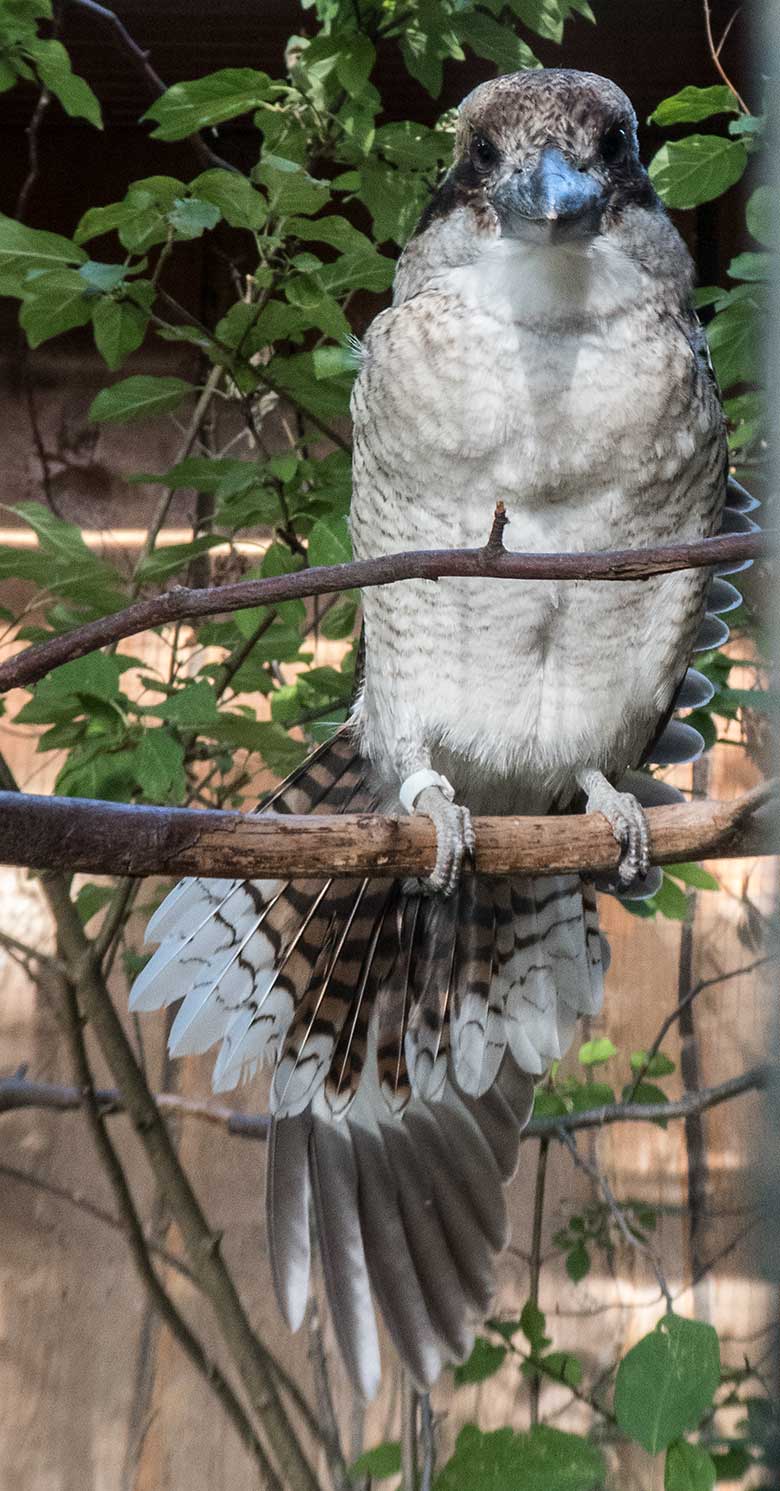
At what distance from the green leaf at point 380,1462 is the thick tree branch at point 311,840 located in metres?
0.66

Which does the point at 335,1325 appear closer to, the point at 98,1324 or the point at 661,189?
the point at 98,1324

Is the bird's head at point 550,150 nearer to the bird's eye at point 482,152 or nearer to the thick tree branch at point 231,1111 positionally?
the bird's eye at point 482,152

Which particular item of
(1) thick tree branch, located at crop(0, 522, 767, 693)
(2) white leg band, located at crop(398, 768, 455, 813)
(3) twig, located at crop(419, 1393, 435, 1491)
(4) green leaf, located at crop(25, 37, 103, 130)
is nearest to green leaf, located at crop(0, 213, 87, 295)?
(4) green leaf, located at crop(25, 37, 103, 130)

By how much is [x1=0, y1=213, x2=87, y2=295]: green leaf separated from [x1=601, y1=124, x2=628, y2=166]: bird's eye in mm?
391

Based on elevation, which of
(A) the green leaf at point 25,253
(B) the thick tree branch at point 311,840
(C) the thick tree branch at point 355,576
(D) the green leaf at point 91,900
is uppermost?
(A) the green leaf at point 25,253

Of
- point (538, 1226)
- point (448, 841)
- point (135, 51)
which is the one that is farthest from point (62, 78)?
point (538, 1226)

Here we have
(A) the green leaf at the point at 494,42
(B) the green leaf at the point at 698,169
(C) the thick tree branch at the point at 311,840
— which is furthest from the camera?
(A) the green leaf at the point at 494,42

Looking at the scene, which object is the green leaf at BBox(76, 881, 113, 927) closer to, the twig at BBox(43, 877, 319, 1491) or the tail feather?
the twig at BBox(43, 877, 319, 1491)

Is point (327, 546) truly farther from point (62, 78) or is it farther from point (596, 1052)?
point (596, 1052)

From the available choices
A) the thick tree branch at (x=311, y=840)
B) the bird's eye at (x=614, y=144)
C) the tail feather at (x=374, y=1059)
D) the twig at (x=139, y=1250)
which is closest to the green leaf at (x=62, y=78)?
the bird's eye at (x=614, y=144)

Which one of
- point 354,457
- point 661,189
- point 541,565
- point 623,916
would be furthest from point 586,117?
point 623,916

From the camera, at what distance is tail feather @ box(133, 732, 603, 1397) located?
99 centimetres

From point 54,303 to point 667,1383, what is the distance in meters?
0.89

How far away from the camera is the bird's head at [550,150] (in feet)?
2.60
